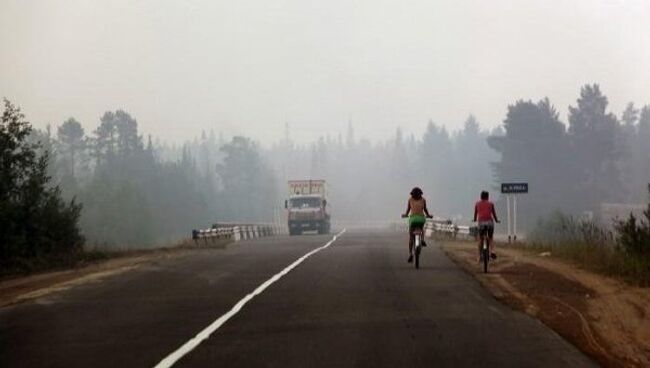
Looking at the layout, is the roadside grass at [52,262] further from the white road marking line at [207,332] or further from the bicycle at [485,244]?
the bicycle at [485,244]

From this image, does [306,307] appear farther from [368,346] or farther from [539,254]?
[539,254]

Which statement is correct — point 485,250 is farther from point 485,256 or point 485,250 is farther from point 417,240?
point 417,240

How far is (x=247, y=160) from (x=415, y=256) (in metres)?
152

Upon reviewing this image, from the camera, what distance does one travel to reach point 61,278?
23.0 m

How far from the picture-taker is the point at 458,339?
11.9 m

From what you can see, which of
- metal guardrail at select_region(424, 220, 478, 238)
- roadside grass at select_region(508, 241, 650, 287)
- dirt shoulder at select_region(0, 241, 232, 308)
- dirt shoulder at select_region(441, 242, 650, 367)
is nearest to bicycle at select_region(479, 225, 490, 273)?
dirt shoulder at select_region(441, 242, 650, 367)

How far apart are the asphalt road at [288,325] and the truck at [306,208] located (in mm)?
42711

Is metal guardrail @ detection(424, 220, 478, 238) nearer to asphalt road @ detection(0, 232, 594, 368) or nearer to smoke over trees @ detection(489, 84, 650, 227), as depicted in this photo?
asphalt road @ detection(0, 232, 594, 368)

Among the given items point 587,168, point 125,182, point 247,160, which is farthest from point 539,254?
point 247,160

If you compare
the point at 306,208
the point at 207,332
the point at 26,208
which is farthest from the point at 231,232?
the point at 207,332

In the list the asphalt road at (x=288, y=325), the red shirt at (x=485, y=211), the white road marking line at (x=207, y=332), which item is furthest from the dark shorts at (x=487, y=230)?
the white road marking line at (x=207, y=332)

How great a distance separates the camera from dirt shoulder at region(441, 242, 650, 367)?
1211 centimetres

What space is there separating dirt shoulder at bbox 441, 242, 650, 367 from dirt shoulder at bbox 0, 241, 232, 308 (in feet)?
30.9

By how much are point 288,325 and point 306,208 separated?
51491 mm
